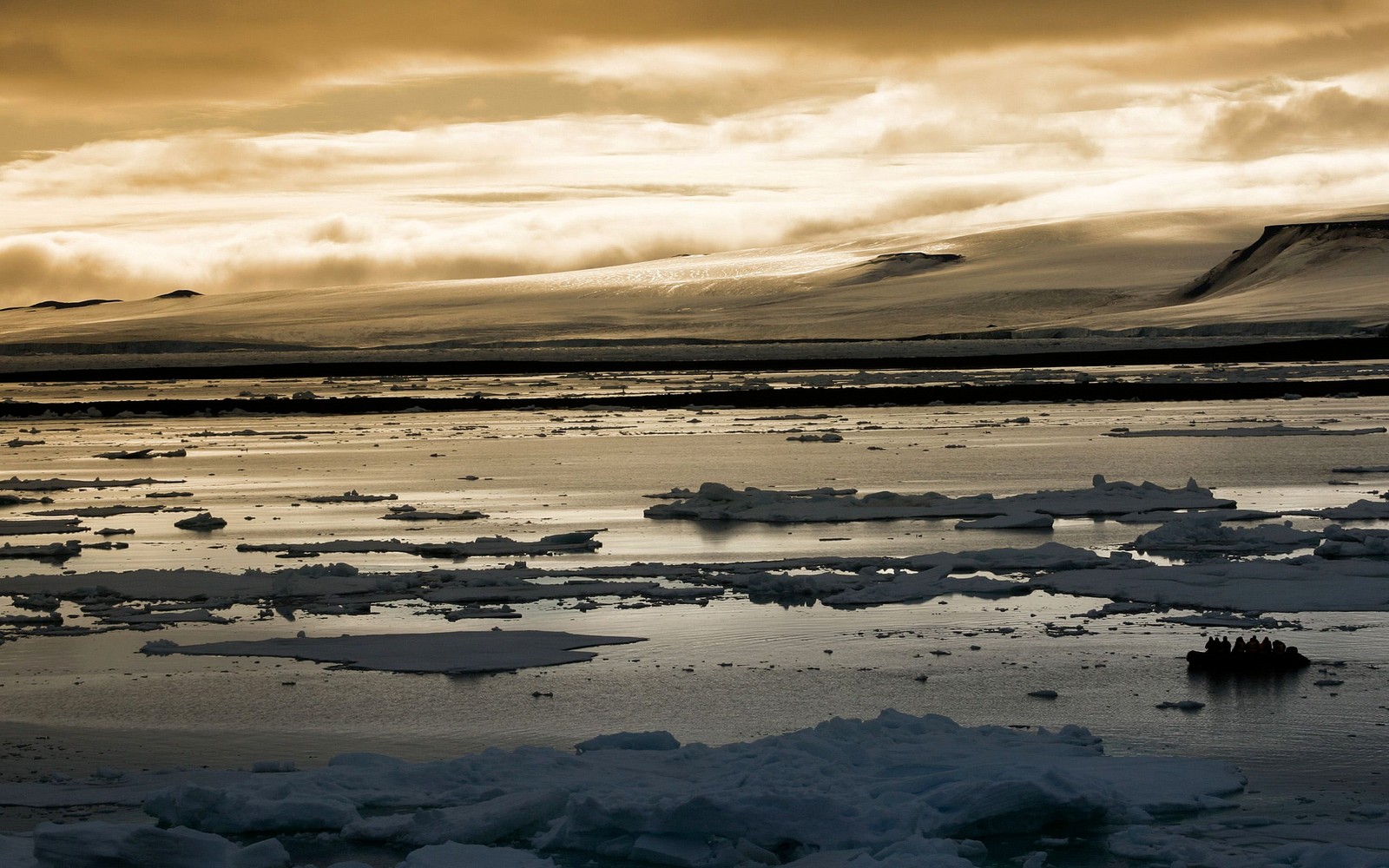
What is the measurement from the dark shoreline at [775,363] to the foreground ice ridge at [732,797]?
169ft

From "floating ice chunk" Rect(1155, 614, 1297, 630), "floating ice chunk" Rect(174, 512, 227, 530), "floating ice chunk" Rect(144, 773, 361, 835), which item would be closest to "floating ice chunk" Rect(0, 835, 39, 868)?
"floating ice chunk" Rect(144, 773, 361, 835)

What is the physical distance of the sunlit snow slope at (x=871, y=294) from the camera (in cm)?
9481

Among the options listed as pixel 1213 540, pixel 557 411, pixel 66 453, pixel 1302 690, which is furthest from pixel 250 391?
pixel 1302 690

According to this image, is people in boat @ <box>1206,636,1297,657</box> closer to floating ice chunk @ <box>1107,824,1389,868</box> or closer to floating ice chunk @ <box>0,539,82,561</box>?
floating ice chunk @ <box>1107,824,1389,868</box>

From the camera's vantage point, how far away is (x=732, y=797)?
6199 millimetres

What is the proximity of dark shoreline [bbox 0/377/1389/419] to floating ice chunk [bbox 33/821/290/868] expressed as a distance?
3175 centimetres

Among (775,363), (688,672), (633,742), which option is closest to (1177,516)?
(688,672)

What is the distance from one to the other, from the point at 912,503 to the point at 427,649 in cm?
765

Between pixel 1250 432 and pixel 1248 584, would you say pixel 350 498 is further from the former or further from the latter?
pixel 1250 432

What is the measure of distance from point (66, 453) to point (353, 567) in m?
17.0

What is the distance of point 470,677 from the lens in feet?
29.9

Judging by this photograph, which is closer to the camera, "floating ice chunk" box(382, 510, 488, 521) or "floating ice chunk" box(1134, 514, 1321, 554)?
"floating ice chunk" box(1134, 514, 1321, 554)

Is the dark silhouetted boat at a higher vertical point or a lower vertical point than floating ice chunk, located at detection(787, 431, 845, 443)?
lower

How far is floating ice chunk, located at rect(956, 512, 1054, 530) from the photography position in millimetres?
14656
